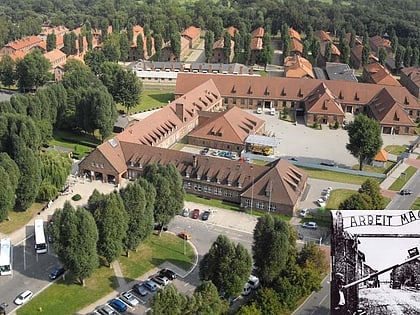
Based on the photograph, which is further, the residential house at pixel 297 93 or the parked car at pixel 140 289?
the residential house at pixel 297 93

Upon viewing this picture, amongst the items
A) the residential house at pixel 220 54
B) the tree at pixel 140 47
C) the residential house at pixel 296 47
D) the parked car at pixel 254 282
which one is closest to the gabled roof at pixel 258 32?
the residential house at pixel 296 47

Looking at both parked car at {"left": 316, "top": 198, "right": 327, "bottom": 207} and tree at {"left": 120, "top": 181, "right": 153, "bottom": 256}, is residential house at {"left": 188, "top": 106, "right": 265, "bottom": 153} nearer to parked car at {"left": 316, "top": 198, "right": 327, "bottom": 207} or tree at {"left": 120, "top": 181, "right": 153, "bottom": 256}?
parked car at {"left": 316, "top": 198, "right": 327, "bottom": 207}

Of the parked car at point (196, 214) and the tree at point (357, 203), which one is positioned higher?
the tree at point (357, 203)

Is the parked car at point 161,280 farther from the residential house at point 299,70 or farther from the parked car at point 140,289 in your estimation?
the residential house at point 299,70

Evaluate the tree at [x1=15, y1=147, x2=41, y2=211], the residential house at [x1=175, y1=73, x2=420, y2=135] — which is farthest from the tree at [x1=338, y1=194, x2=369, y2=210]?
the residential house at [x1=175, y1=73, x2=420, y2=135]

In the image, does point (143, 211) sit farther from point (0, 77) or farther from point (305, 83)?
point (0, 77)

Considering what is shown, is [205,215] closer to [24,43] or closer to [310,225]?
[310,225]

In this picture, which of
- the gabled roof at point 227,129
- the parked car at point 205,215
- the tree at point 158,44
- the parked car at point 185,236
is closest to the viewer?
the parked car at point 185,236

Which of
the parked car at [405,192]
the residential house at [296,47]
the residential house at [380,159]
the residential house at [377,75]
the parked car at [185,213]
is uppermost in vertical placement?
the residential house at [296,47]
